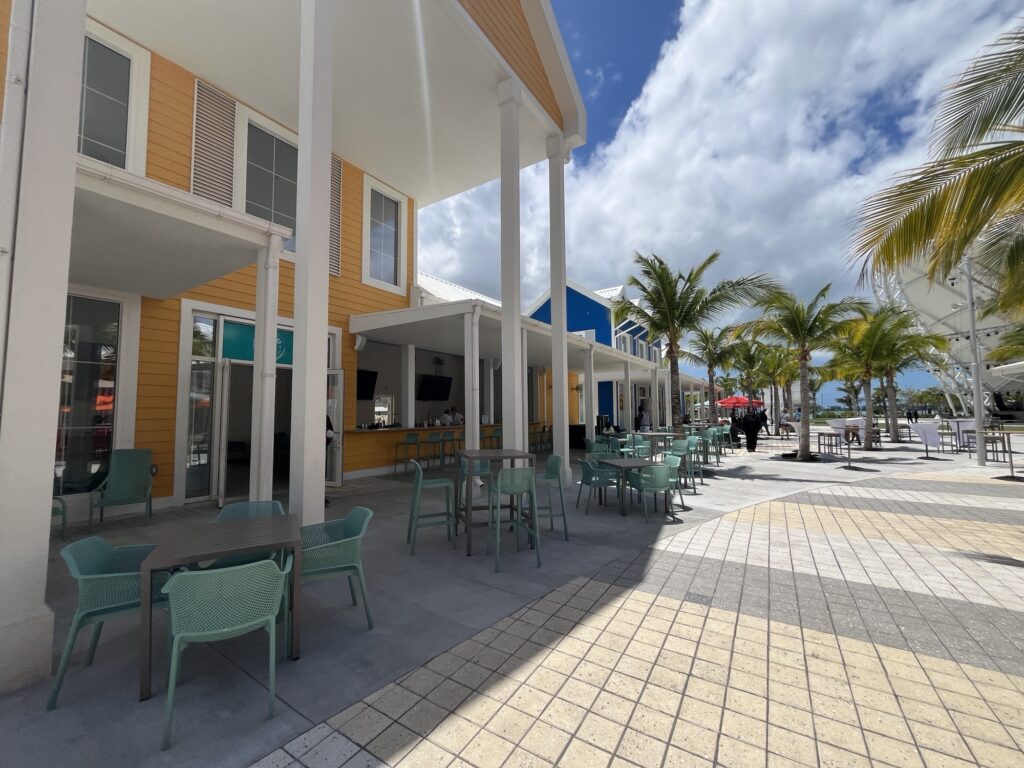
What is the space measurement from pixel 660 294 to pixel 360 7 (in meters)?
8.66

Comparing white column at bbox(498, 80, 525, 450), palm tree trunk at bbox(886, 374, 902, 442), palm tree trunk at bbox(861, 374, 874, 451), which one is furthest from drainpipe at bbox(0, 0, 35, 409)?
palm tree trunk at bbox(886, 374, 902, 442)

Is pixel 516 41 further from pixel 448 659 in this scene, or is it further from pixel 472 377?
pixel 448 659

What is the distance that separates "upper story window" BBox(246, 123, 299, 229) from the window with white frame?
1.70 m

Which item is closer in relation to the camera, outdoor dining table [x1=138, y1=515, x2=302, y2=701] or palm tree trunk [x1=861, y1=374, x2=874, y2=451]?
outdoor dining table [x1=138, y1=515, x2=302, y2=701]

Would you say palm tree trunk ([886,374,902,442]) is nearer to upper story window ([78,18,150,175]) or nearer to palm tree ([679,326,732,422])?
palm tree ([679,326,732,422])

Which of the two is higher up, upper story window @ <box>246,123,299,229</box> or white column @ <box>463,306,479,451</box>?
upper story window @ <box>246,123,299,229</box>

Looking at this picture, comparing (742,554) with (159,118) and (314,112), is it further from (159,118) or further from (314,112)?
(159,118)

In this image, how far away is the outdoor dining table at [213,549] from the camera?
86.2 inches

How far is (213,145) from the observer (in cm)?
755

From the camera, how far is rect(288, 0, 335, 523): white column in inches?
157

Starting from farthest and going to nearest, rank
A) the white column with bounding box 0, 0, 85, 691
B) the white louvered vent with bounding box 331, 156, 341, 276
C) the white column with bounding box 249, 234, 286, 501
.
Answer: the white louvered vent with bounding box 331, 156, 341, 276 < the white column with bounding box 249, 234, 286, 501 < the white column with bounding box 0, 0, 85, 691

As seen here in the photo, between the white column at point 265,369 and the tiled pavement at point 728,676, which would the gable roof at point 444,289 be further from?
the tiled pavement at point 728,676

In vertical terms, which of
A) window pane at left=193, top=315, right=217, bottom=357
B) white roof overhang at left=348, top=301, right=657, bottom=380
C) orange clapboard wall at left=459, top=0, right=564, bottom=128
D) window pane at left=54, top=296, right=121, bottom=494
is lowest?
window pane at left=54, top=296, right=121, bottom=494

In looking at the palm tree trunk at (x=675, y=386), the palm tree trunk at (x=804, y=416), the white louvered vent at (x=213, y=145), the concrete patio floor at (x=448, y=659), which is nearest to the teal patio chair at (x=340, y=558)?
the concrete patio floor at (x=448, y=659)
